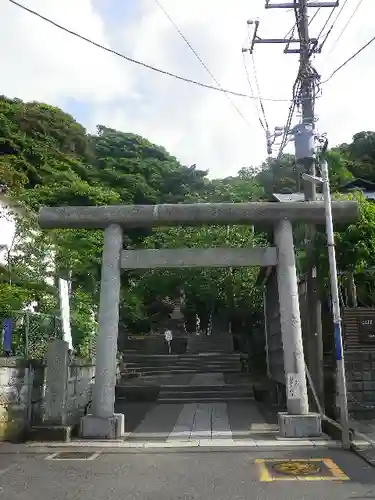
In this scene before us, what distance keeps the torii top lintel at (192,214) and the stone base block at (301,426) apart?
14.7 ft

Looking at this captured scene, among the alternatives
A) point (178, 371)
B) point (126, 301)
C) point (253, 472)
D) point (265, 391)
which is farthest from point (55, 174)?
point (253, 472)

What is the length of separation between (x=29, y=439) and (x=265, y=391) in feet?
29.9

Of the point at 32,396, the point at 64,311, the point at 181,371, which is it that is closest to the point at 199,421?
the point at 32,396

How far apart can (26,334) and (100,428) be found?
2617 mm

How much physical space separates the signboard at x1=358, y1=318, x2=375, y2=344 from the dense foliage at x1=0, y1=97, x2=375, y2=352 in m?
1.91

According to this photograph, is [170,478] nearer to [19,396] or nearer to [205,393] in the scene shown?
[19,396]

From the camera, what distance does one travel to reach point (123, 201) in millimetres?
40125

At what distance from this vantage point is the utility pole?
12.4 metres

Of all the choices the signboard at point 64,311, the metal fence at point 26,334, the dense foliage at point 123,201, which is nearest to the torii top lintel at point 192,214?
the signboard at point 64,311

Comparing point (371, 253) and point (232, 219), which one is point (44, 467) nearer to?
point (232, 219)

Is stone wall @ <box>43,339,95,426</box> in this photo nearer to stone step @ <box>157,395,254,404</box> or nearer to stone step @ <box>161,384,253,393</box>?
stone step @ <box>157,395,254,404</box>

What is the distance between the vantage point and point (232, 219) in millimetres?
11836

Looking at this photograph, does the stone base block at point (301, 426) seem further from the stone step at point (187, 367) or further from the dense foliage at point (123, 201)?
the stone step at point (187, 367)

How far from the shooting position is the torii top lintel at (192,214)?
1179 centimetres
